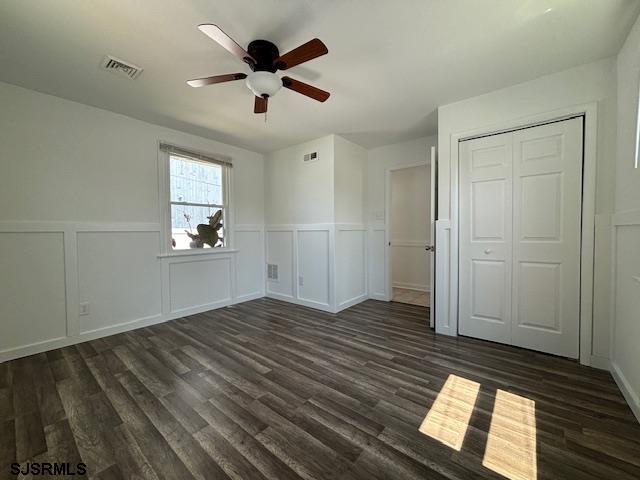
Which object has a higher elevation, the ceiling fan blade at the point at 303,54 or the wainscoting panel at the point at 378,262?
the ceiling fan blade at the point at 303,54

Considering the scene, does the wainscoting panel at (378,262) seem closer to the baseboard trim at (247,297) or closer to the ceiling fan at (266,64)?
the baseboard trim at (247,297)

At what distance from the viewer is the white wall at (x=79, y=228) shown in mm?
2375

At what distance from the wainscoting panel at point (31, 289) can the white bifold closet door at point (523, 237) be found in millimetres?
4251

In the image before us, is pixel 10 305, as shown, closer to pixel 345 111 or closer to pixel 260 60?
pixel 260 60

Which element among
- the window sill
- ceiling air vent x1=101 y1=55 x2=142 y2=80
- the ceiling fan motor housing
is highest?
ceiling air vent x1=101 y1=55 x2=142 y2=80

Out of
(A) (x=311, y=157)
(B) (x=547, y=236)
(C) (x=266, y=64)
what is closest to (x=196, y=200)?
(A) (x=311, y=157)

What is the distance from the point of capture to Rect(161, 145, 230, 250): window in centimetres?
351

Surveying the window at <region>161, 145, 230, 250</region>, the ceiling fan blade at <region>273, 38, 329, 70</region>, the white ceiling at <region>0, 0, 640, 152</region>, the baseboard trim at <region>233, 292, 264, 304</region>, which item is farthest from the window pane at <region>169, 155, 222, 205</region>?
the ceiling fan blade at <region>273, 38, 329, 70</region>

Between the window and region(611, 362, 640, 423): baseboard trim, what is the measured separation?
4.42 meters

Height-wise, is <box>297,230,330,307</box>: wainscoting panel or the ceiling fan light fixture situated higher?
the ceiling fan light fixture

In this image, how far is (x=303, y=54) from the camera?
1.62 m

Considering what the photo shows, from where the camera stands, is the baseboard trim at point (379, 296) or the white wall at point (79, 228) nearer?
the white wall at point (79, 228)

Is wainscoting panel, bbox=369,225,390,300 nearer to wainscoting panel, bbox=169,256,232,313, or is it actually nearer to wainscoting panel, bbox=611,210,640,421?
wainscoting panel, bbox=169,256,232,313

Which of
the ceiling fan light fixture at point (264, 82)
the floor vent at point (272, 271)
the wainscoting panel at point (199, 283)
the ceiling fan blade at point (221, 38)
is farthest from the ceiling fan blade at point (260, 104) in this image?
the floor vent at point (272, 271)
